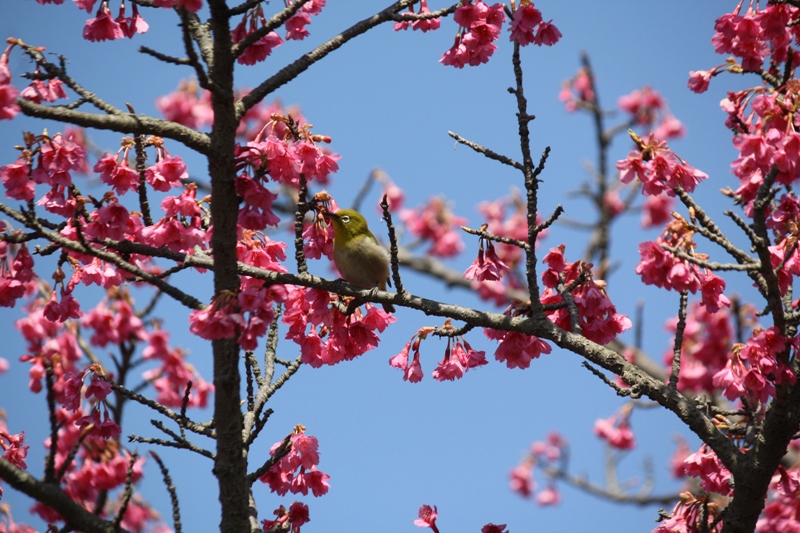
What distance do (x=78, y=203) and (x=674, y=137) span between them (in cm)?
1275

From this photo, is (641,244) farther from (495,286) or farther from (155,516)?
(495,286)

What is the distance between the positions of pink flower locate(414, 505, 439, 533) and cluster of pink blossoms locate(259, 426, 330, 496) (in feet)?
1.82

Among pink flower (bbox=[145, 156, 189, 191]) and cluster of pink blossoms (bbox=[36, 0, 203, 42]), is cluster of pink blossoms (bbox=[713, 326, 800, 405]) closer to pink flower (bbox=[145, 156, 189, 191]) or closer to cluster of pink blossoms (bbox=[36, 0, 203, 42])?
pink flower (bbox=[145, 156, 189, 191])

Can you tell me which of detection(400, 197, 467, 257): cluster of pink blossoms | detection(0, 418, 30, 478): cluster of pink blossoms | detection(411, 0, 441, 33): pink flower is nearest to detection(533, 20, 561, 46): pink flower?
detection(411, 0, 441, 33): pink flower

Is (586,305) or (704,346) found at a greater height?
(704,346)

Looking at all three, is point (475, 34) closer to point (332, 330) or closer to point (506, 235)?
point (332, 330)

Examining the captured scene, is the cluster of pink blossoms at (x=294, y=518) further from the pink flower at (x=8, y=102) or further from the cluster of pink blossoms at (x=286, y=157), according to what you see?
the pink flower at (x=8, y=102)

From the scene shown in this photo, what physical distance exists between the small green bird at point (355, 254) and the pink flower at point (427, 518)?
160cm

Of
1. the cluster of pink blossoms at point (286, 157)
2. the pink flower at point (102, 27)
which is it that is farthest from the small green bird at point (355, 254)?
the pink flower at point (102, 27)

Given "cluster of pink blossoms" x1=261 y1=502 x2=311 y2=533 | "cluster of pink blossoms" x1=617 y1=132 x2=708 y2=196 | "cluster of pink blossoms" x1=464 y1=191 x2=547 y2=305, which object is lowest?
"cluster of pink blossoms" x1=261 y1=502 x2=311 y2=533

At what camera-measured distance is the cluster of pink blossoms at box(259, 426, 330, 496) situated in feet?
12.6

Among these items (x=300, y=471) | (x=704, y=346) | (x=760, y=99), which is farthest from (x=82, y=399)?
(x=704, y=346)

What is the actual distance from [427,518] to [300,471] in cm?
75

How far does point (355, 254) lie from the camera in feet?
16.1
